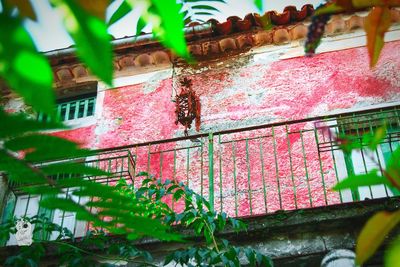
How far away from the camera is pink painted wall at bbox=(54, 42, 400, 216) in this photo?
7008 mm

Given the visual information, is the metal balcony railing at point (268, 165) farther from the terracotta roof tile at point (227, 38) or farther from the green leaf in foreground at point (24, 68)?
the green leaf in foreground at point (24, 68)

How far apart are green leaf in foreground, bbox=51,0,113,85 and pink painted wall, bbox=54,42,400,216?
20.2 feet

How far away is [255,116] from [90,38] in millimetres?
7210

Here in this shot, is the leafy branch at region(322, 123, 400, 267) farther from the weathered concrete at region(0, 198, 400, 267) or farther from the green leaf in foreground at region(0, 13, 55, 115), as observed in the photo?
the weathered concrete at region(0, 198, 400, 267)

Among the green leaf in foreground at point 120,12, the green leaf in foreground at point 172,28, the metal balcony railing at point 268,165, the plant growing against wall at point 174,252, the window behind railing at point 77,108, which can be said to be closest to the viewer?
the green leaf in foreground at point 172,28

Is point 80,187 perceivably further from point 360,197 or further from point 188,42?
point 188,42

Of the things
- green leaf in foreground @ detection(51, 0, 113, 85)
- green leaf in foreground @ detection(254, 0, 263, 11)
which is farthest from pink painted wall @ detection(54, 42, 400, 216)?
green leaf in foreground @ detection(51, 0, 113, 85)

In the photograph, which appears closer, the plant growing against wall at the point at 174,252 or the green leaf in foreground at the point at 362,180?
the green leaf in foreground at the point at 362,180

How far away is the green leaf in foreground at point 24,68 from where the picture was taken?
667 millimetres

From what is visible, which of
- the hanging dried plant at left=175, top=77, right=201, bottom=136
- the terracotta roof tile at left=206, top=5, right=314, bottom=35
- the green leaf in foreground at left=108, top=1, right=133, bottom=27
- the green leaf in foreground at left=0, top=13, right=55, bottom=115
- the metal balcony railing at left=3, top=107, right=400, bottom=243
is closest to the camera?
the green leaf in foreground at left=0, top=13, right=55, bottom=115

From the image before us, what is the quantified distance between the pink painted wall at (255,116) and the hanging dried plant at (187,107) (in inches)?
4.0

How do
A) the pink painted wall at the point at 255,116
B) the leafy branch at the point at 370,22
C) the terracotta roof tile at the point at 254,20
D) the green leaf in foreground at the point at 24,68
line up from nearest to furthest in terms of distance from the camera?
the green leaf in foreground at the point at 24,68 → the leafy branch at the point at 370,22 → the pink painted wall at the point at 255,116 → the terracotta roof tile at the point at 254,20

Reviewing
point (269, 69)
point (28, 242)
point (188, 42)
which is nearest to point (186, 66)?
point (188, 42)

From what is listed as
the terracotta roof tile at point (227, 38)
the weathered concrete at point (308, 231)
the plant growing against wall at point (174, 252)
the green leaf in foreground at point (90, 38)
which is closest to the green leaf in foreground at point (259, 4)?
the green leaf in foreground at point (90, 38)
